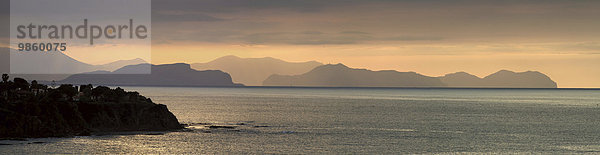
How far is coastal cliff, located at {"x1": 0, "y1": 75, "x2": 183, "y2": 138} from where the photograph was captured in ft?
316

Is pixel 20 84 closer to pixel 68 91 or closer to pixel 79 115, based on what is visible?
pixel 68 91

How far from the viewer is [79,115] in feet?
342

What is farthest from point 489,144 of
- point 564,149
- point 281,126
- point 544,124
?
point 544,124

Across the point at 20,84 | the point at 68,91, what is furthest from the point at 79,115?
the point at 20,84

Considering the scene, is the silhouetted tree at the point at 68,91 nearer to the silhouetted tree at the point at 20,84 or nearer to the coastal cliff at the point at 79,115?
the coastal cliff at the point at 79,115

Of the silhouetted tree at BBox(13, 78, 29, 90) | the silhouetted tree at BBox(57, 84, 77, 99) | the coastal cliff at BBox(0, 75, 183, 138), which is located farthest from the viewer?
the silhouetted tree at BBox(13, 78, 29, 90)

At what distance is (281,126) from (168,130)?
25.7 metres

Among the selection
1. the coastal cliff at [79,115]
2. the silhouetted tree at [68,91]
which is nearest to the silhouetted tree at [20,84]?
the coastal cliff at [79,115]

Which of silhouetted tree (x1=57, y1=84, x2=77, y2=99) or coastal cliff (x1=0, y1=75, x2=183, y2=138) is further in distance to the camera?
silhouetted tree (x1=57, y1=84, x2=77, y2=99)

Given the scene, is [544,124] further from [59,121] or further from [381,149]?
[59,121]

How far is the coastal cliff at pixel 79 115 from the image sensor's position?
96.2 metres

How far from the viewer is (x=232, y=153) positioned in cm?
8500

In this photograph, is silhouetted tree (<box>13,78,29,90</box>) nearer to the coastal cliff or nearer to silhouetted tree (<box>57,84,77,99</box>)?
the coastal cliff

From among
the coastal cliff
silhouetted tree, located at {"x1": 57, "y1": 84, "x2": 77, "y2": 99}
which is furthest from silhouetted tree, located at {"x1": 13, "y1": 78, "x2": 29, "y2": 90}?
silhouetted tree, located at {"x1": 57, "y1": 84, "x2": 77, "y2": 99}
